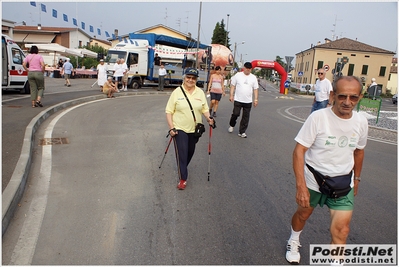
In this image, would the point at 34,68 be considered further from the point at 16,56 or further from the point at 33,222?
the point at 33,222

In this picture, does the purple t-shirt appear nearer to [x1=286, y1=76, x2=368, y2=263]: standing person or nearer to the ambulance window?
the ambulance window

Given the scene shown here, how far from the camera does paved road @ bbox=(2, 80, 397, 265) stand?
326 cm

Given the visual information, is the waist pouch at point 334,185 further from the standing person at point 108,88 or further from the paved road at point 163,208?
the standing person at point 108,88

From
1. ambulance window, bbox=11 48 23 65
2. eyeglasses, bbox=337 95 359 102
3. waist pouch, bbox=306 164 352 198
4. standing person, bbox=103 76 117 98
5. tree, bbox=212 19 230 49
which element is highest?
tree, bbox=212 19 230 49

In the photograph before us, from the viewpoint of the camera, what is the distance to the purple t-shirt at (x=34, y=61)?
10.6 m

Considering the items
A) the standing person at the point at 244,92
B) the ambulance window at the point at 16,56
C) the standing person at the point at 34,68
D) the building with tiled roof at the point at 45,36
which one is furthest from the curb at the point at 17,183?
the building with tiled roof at the point at 45,36

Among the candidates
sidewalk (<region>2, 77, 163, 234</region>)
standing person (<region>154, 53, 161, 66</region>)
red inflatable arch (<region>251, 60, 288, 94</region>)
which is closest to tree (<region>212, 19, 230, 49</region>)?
red inflatable arch (<region>251, 60, 288, 94</region>)

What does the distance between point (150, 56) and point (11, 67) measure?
34.9 feet

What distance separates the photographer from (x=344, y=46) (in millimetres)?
63219

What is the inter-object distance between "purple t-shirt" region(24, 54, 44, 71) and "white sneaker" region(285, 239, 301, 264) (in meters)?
9.93

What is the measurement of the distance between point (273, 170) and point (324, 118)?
325 cm

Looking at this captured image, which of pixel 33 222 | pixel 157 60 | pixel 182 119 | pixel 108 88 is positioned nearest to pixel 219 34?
pixel 157 60

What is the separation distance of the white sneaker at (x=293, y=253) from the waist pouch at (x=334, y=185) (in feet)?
2.21

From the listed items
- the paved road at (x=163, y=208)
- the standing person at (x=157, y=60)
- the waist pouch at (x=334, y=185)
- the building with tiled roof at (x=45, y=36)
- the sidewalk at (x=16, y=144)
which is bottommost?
the paved road at (x=163, y=208)
